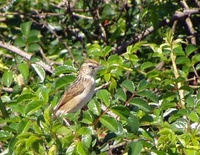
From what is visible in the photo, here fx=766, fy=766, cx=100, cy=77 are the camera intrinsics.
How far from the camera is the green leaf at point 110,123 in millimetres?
4793

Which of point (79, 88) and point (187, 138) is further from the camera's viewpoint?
point (79, 88)

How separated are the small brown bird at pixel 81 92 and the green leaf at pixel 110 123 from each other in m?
1.42

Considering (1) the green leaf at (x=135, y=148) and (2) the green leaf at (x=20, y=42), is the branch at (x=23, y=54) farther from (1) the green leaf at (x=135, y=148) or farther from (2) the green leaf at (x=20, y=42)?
(1) the green leaf at (x=135, y=148)

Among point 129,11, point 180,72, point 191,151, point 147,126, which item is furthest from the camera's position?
point 129,11

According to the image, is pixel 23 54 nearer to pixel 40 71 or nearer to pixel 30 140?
pixel 40 71

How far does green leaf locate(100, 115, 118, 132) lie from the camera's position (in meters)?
4.79

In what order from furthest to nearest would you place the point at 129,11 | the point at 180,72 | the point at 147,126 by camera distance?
the point at 129,11, the point at 180,72, the point at 147,126

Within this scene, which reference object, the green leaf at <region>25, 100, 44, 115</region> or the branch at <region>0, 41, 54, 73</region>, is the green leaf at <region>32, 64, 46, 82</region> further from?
the green leaf at <region>25, 100, 44, 115</region>

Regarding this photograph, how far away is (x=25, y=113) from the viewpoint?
5.01m

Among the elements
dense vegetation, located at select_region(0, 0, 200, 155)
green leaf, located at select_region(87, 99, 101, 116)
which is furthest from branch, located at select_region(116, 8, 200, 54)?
green leaf, located at select_region(87, 99, 101, 116)

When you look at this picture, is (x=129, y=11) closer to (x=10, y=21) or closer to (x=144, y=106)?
(x=10, y=21)

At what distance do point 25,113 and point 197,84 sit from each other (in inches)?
80.6

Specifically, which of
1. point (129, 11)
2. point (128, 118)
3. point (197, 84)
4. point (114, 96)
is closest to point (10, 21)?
point (129, 11)

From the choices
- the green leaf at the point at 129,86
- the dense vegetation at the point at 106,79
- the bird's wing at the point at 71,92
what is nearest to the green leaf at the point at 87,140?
the dense vegetation at the point at 106,79
